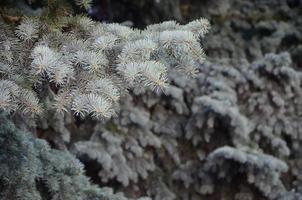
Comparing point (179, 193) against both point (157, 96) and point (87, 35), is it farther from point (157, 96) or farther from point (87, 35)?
point (87, 35)

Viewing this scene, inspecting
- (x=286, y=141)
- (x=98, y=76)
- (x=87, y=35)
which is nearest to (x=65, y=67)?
(x=98, y=76)

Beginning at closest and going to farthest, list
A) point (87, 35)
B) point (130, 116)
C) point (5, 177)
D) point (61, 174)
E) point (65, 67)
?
point (65, 67) < point (87, 35) < point (5, 177) < point (61, 174) < point (130, 116)

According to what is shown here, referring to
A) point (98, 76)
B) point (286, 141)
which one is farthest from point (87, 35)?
point (286, 141)

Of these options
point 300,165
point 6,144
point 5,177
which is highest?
point 300,165

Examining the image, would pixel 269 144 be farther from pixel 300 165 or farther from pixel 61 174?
pixel 61 174

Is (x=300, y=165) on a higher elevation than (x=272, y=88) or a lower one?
lower

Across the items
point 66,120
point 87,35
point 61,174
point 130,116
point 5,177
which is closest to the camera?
point 87,35

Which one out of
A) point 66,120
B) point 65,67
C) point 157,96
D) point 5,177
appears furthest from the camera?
point 157,96

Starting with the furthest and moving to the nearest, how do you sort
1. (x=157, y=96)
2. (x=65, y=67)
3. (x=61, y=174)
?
(x=157, y=96) < (x=61, y=174) < (x=65, y=67)

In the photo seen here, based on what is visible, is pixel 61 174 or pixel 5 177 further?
pixel 61 174
